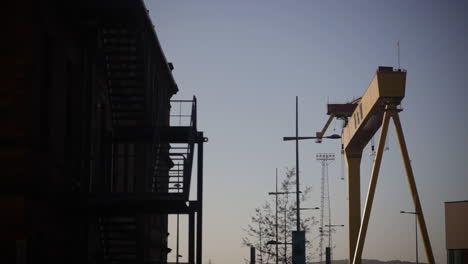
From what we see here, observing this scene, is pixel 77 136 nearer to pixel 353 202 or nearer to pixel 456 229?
pixel 353 202

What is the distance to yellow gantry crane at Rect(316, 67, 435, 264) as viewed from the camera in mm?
42781

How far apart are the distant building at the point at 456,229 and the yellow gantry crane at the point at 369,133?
2535cm

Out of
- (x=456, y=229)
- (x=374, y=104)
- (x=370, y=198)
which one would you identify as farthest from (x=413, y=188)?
(x=456, y=229)

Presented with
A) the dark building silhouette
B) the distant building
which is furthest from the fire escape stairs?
the distant building

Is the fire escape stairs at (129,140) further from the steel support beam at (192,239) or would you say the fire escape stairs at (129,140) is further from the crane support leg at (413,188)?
→ the crane support leg at (413,188)

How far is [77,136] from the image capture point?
91.8 ft

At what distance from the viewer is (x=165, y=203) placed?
85.8 ft

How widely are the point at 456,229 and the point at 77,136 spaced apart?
58.4 meters

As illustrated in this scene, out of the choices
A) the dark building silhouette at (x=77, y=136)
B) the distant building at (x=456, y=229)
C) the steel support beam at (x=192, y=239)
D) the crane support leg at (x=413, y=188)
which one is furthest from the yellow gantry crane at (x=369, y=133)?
the distant building at (x=456, y=229)

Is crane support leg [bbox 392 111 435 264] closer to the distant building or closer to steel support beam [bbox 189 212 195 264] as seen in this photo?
steel support beam [bbox 189 212 195 264]

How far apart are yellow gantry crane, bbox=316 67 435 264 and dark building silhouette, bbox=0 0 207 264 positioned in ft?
45.8

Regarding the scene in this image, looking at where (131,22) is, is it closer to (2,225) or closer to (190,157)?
(190,157)

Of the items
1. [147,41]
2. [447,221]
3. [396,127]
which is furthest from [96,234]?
[447,221]

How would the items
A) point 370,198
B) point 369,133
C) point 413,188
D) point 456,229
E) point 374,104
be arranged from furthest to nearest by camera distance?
point 456,229 → point 369,133 → point 370,198 → point 413,188 → point 374,104
